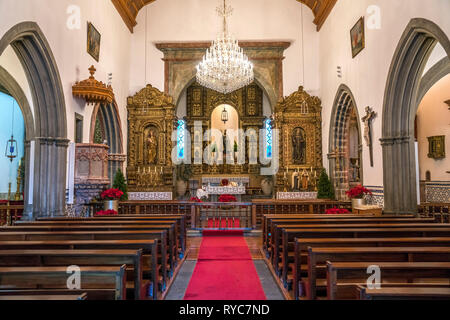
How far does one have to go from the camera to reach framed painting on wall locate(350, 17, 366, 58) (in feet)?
35.8

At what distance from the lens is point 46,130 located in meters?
9.05

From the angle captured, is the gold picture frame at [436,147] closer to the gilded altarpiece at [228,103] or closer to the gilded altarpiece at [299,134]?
the gilded altarpiece at [299,134]

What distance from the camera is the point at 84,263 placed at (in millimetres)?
3469

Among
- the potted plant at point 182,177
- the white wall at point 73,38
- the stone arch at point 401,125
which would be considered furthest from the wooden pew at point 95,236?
the potted plant at point 182,177

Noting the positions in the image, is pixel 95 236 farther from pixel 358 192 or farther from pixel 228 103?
pixel 228 103

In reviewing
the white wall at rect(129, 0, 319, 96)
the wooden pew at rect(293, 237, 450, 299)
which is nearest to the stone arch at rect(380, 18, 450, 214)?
the wooden pew at rect(293, 237, 450, 299)

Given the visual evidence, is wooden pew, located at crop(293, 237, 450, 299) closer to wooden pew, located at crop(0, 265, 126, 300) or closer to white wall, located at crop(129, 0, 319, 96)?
wooden pew, located at crop(0, 265, 126, 300)

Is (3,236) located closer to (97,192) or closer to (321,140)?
(97,192)

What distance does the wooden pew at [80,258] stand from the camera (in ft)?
11.2

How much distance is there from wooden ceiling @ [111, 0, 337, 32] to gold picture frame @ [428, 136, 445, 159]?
658 centimetres

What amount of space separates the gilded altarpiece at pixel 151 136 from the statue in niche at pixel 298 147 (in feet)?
18.0

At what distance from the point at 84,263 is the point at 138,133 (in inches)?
500

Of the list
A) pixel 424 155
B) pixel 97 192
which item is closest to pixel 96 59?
pixel 97 192

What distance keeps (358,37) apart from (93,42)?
8.44 meters
